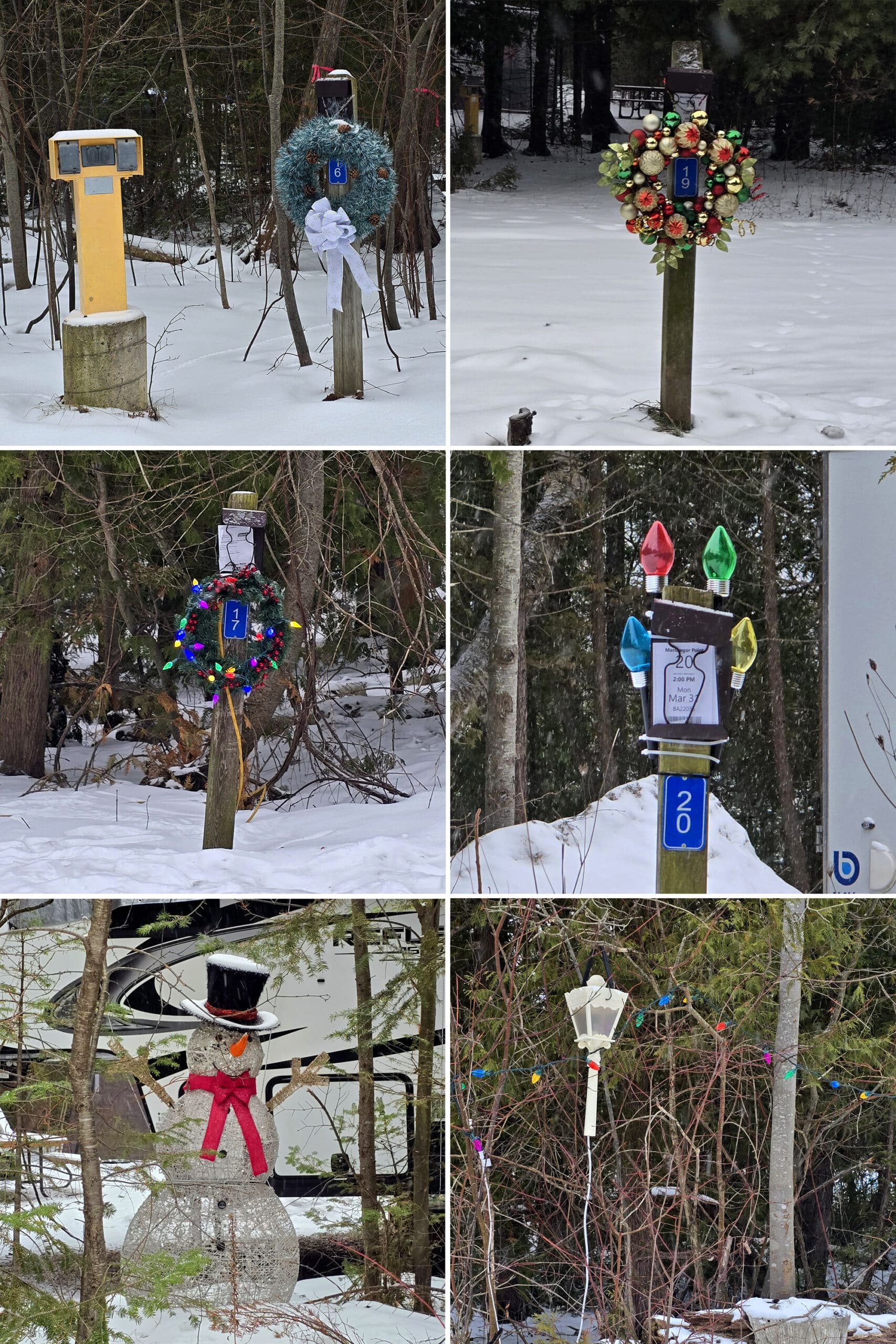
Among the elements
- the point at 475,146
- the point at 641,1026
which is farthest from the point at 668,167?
the point at 475,146

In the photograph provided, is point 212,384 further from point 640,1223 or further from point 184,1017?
point 640,1223

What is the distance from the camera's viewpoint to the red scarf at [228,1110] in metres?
3.47

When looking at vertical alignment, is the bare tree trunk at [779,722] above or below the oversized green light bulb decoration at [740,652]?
below

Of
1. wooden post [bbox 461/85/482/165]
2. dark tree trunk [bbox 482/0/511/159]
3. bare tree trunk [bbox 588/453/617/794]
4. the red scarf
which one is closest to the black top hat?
the red scarf

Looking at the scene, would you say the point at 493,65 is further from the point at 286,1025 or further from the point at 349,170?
the point at 286,1025

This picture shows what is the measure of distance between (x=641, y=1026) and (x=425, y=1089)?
2.28 feet

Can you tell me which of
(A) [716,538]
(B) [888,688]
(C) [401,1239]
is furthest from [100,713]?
(B) [888,688]

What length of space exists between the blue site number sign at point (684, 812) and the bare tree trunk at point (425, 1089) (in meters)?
0.85

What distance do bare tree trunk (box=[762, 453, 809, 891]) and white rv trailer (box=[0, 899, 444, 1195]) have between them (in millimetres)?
2006

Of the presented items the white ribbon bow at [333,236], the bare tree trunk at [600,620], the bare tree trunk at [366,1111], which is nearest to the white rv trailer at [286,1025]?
the bare tree trunk at [366,1111]

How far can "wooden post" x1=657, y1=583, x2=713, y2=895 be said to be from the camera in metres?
3.04

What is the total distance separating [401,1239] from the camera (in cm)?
373

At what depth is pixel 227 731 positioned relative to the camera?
3465 millimetres

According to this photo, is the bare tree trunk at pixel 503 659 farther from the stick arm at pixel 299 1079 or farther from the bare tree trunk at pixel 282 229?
the stick arm at pixel 299 1079
